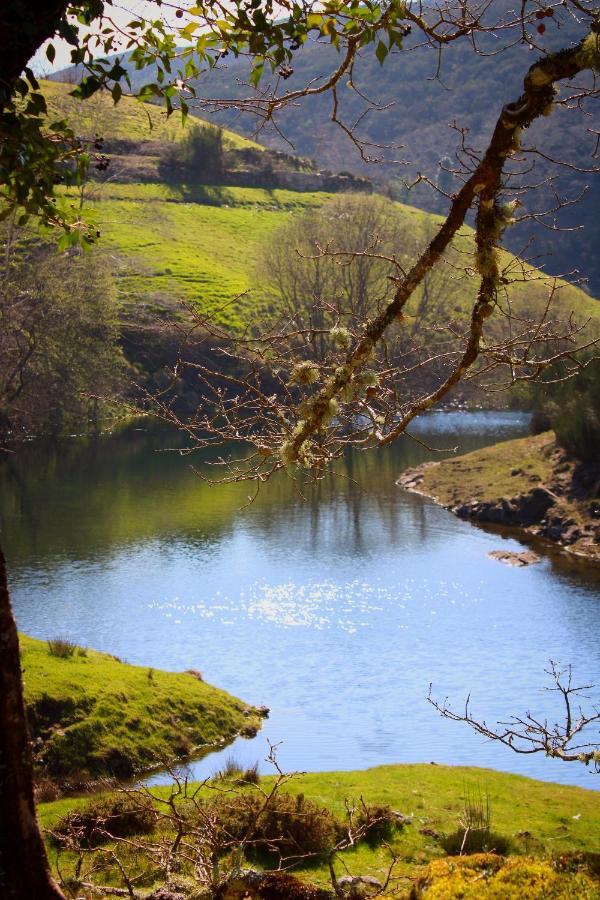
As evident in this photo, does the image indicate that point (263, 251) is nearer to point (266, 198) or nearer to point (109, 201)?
point (109, 201)

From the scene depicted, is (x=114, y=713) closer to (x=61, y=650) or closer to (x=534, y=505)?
(x=61, y=650)

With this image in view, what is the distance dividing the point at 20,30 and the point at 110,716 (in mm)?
13039

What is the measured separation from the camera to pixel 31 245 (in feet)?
220

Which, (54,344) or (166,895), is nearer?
(166,895)

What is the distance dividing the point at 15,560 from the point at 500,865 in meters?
22.8

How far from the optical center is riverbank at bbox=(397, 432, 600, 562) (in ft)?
110

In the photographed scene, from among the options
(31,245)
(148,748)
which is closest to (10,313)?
(31,245)

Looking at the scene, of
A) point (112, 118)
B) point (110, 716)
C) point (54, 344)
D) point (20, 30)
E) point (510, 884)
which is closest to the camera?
point (20, 30)

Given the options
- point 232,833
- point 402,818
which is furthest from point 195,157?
point 232,833

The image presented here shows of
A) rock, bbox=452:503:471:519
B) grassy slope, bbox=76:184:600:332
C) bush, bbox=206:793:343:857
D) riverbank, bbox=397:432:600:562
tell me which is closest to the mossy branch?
bush, bbox=206:793:343:857

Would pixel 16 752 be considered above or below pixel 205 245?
below

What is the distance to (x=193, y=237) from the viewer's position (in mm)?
86812

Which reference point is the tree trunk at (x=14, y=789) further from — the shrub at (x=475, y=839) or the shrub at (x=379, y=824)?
the shrub at (x=379, y=824)

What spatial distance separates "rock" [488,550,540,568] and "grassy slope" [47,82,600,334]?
30826 millimetres
